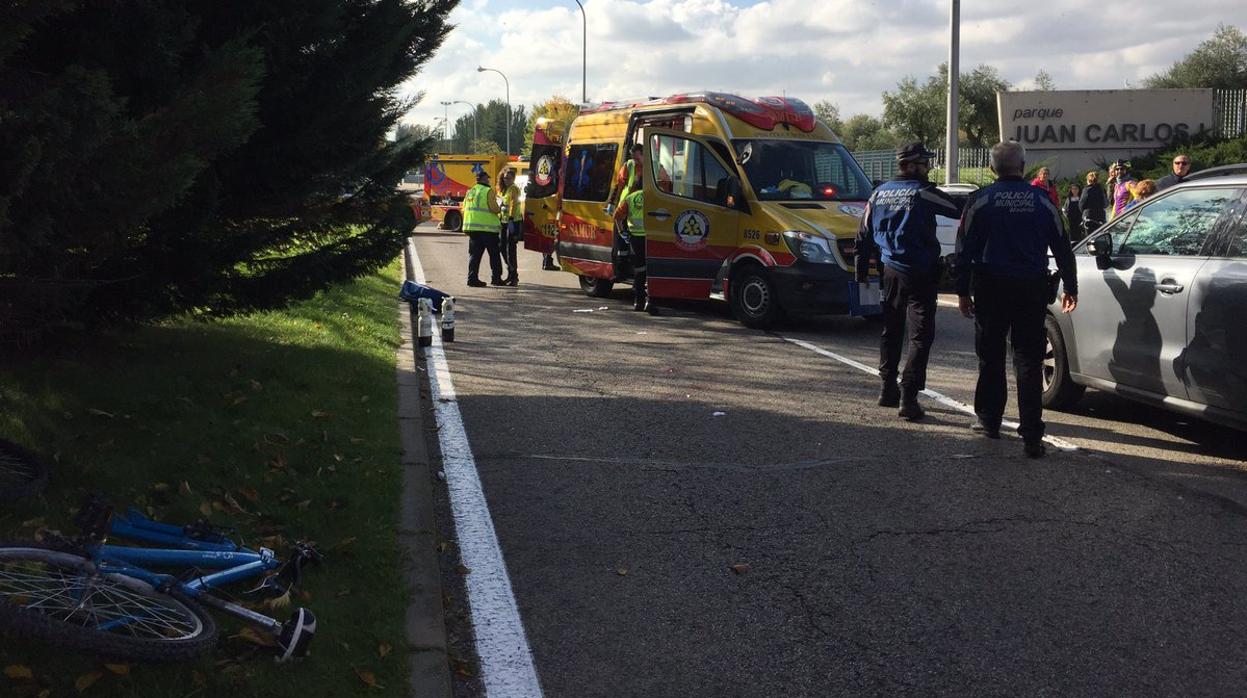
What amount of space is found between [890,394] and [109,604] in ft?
21.0

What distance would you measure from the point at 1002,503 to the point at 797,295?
6.91 metres

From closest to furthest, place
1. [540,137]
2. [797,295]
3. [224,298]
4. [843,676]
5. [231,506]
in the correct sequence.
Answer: [843,676], [231,506], [224,298], [797,295], [540,137]

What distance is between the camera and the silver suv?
685 cm

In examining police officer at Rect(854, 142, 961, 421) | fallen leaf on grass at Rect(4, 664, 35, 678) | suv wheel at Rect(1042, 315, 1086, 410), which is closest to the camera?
fallen leaf on grass at Rect(4, 664, 35, 678)

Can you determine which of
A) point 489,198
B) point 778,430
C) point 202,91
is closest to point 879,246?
point 778,430

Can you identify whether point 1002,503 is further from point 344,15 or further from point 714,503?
point 344,15

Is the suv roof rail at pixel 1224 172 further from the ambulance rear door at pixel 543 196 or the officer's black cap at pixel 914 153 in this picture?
the ambulance rear door at pixel 543 196

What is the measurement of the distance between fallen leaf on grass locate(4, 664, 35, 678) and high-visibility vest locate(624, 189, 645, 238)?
11.5 meters

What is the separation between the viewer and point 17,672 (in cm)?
360

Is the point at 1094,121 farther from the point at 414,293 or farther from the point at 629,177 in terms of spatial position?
the point at 414,293

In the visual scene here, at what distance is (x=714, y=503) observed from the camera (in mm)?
6418

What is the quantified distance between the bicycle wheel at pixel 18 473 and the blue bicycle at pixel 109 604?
761 millimetres

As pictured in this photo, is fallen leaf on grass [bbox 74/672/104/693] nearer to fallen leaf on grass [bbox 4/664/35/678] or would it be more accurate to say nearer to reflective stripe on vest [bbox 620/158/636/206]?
fallen leaf on grass [bbox 4/664/35/678]

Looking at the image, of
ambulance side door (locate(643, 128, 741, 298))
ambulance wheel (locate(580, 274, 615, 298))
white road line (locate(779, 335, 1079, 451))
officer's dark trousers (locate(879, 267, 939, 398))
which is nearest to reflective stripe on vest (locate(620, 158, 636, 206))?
ambulance side door (locate(643, 128, 741, 298))
